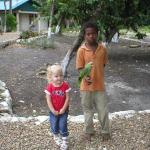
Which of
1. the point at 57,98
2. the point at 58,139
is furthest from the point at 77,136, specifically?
the point at 57,98

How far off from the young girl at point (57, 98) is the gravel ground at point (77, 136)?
0.36 meters

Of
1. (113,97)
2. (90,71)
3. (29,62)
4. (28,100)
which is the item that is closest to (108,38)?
(29,62)

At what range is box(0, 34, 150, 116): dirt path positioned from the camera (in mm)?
9126

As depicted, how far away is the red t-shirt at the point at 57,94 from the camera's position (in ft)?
17.9

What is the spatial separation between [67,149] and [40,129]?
0.90m

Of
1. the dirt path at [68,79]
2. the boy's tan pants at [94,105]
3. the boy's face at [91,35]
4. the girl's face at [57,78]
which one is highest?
the boy's face at [91,35]

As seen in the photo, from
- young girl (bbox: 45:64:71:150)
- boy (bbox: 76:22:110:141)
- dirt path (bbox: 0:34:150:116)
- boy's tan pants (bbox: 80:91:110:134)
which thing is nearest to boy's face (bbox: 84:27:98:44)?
boy (bbox: 76:22:110:141)

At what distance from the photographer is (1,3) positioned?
155 feet

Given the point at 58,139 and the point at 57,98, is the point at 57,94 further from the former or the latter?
the point at 58,139

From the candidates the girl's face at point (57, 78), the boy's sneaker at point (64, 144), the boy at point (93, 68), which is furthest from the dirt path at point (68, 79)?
the girl's face at point (57, 78)

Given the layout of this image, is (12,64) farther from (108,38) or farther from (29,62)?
(108,38)

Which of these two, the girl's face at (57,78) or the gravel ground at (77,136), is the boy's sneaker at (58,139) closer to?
the gravel ground at (77,136)

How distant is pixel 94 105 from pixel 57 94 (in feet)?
2.54

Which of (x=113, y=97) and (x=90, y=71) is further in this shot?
(x=113, y=97)
